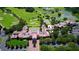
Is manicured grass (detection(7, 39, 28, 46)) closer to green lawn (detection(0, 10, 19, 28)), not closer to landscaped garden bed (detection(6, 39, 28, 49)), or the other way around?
landscaped garden bed (detection(6, 39, 28, 49))

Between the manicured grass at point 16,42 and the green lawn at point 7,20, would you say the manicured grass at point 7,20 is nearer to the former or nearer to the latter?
the green lawn at point 7,20

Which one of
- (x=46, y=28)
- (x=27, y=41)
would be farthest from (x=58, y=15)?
(x=27, y=41)

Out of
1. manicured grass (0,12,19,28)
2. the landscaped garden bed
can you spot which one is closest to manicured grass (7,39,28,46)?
the landscaped garden bed

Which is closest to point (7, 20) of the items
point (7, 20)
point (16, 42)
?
point (7, 20)

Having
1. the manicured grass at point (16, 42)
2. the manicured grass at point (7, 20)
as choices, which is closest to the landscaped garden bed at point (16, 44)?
the manicured grass at point (16, 42)

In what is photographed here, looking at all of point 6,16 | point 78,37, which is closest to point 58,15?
point 78,37
